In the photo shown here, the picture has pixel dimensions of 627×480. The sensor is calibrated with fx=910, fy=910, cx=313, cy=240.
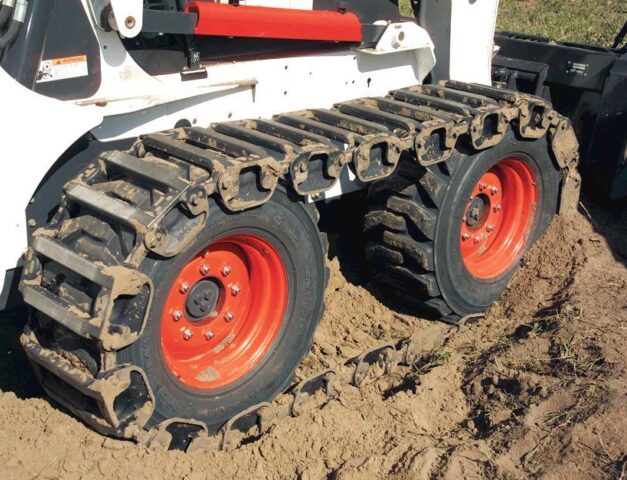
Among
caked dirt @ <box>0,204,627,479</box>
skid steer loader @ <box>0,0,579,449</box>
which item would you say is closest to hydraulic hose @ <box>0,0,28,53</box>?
skid steer loader @ <box>0,0,579,449</box>

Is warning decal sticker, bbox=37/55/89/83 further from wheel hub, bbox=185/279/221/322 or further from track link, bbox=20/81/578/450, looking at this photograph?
wheel hub, bbox=185/279/221/322

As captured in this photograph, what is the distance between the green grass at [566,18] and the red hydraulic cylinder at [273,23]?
6596 millimetres

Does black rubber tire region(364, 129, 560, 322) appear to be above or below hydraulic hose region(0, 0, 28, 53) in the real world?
below

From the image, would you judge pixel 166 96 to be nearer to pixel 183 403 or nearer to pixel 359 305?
pixel 183 403

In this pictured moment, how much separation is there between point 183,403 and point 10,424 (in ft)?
2.71

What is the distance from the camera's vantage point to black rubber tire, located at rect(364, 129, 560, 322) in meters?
4.92

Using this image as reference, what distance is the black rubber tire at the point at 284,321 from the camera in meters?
3.77

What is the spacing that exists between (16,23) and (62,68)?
249mm

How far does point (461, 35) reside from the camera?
5297 millimetres

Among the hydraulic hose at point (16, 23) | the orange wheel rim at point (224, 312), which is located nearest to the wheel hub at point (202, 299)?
the orange wheel rim at point (224, 312)

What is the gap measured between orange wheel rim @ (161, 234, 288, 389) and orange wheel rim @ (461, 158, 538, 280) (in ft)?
4.81

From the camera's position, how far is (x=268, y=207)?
13.4 ft

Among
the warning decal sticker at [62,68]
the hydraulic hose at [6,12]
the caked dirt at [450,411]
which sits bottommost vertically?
the caked dirt at [450,411]

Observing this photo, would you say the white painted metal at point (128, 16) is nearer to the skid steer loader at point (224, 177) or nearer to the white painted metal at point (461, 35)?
the skid steer loader at point (224, 177)
